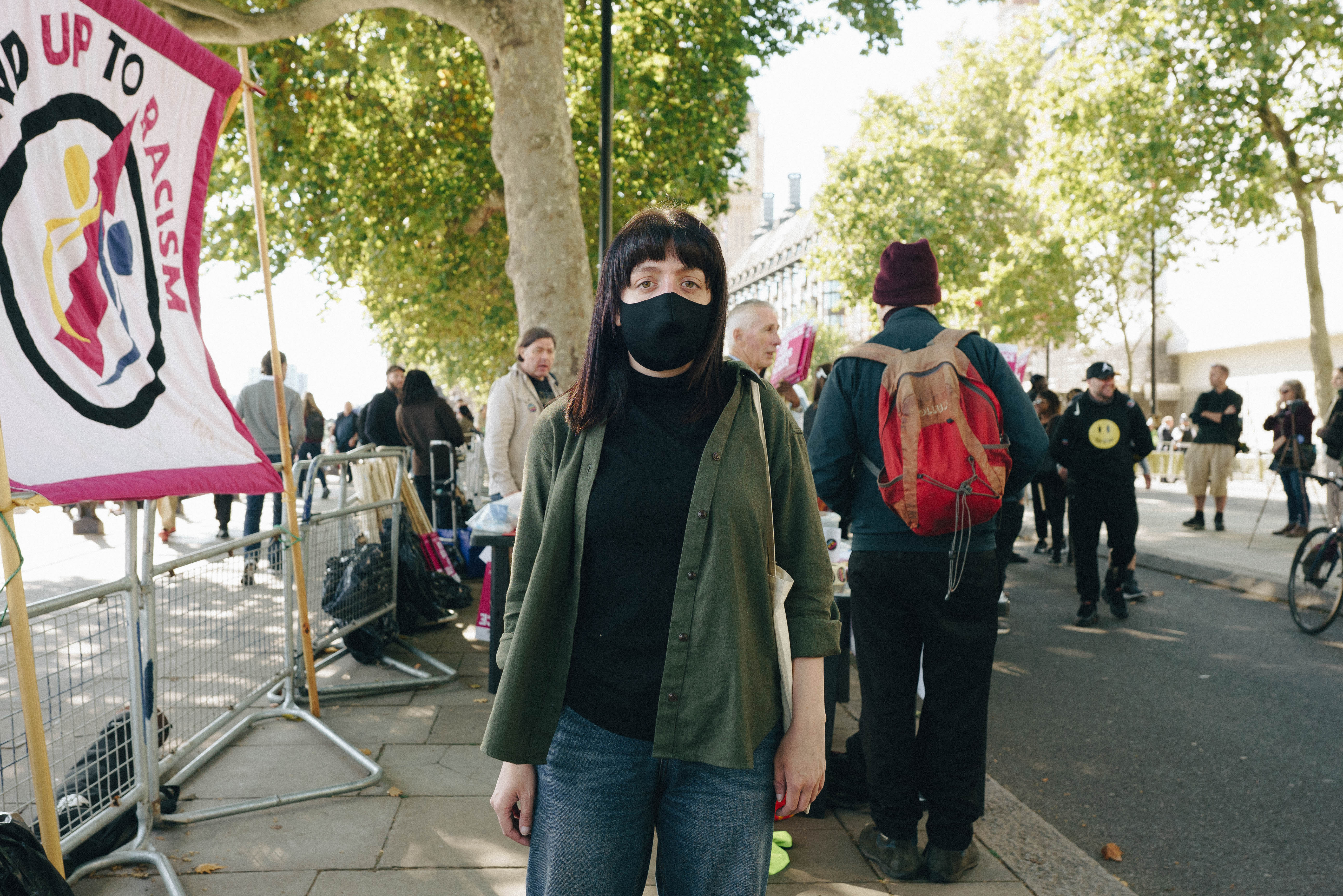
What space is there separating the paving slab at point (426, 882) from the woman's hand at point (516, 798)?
1.37 metres

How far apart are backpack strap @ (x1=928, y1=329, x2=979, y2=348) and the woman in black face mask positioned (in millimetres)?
1580

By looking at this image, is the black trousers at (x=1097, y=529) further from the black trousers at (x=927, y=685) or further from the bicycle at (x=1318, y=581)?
the black trousers at (x=927, y=685)

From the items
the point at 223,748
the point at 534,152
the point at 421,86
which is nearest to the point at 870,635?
the point at 223,748

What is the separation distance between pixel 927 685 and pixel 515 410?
346 centimetres

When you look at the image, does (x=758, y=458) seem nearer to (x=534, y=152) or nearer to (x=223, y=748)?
(x=223, y=748)

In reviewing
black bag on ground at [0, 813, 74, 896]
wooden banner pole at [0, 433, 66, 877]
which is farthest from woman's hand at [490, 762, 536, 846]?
wooden banner pole at [0, 433, 66, 877]

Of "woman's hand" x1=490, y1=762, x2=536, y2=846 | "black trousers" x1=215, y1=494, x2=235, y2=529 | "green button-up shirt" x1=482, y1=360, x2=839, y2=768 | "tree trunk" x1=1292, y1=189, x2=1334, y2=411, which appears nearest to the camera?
"green button-up shirt" x1=482, y1=360, x2=839, y2=768

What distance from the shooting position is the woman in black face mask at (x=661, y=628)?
1.77 meters

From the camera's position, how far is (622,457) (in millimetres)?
1868

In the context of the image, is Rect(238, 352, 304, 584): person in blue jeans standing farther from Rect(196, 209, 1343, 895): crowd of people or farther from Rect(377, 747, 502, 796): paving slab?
Rect(196, 209, 1343, 895): crowd of people

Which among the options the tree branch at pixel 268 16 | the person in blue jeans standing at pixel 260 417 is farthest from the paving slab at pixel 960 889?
the tree branch at pixel 268 16

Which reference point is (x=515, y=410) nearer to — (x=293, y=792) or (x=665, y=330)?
(x=293, y=792)

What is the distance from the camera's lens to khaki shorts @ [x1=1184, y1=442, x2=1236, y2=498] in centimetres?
1294

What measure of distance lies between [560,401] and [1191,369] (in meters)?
46.4
